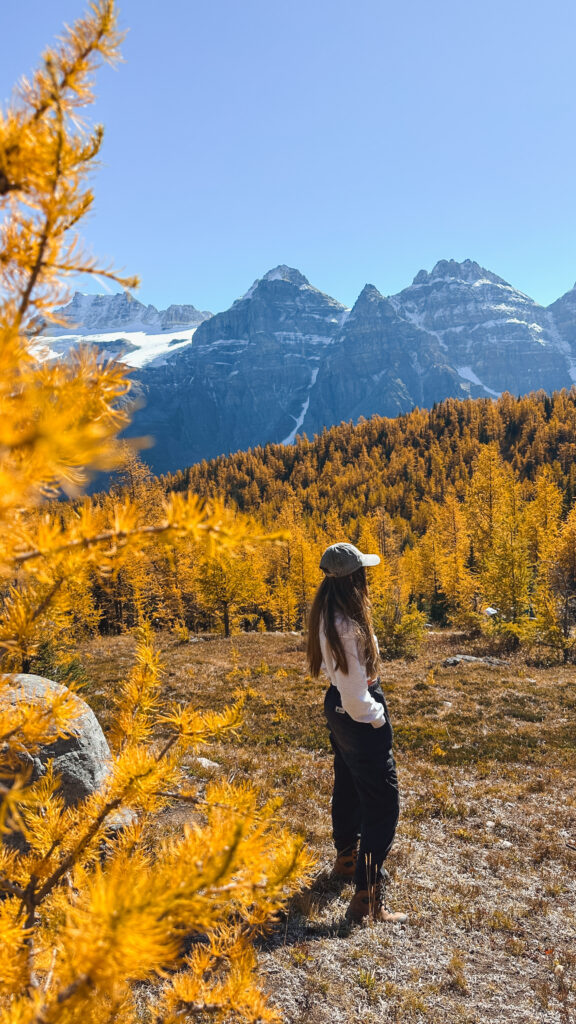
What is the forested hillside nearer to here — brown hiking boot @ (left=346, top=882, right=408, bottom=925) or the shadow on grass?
the shadow on grass

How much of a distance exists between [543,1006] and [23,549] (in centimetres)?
431

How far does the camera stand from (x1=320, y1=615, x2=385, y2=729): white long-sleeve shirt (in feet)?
9.92

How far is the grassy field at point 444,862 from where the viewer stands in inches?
119

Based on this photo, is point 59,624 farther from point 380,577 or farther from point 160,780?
point 380,577

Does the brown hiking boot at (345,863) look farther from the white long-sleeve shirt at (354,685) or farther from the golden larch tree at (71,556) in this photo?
the golden larch tree at (71,556)

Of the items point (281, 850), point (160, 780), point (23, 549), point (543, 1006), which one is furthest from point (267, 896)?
point (543, 1006)

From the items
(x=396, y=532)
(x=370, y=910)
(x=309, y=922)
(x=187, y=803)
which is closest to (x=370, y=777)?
(x=370, y=910)

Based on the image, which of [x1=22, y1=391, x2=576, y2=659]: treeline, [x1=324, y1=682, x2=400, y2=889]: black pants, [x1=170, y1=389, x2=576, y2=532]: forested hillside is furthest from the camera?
[x1=170, y1=389, x2=576, y2=532]: forested hillside

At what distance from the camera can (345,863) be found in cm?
403

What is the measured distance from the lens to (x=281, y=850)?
1484 millimetres

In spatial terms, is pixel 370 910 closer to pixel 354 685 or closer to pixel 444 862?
pixel 444 862

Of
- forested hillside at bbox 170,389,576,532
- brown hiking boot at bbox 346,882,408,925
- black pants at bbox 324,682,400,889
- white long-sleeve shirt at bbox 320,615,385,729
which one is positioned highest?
→ forested hillside at bbox 170,389,576,532

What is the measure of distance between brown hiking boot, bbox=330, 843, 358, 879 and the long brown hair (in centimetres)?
194

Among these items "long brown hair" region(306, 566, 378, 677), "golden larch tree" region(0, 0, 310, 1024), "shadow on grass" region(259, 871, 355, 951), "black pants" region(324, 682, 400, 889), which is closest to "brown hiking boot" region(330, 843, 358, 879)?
"shadow on grass" region(259, 871, 355, 951)
